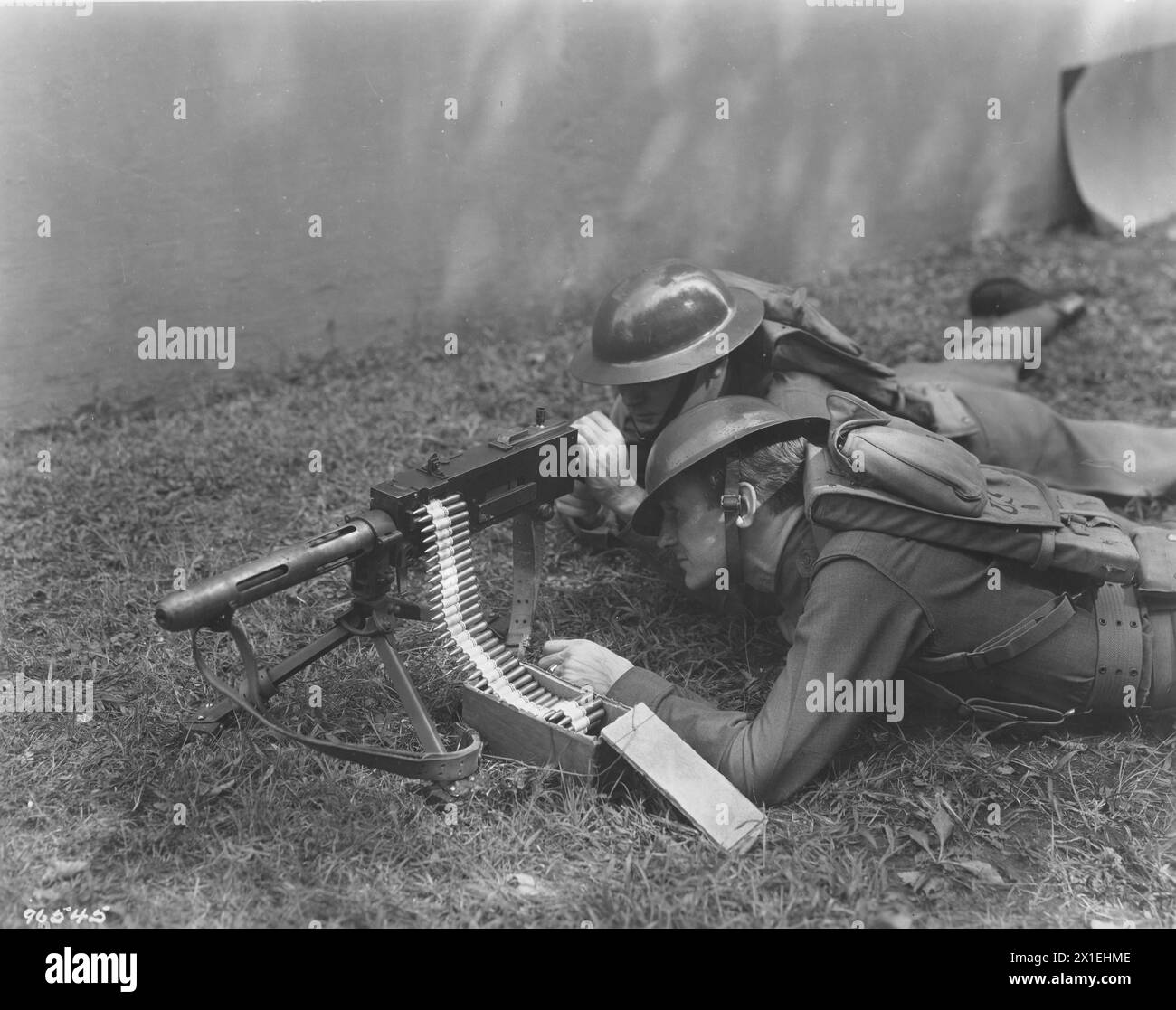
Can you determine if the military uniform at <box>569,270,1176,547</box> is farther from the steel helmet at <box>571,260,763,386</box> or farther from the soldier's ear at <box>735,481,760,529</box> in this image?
the soldier's ear at <box>735,481,760,529</box>

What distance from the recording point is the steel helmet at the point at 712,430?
14.4ft

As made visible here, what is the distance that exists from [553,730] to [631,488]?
1.42m

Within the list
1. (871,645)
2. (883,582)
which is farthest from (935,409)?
(871,645)

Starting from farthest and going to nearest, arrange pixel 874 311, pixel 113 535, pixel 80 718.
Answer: pixel 874 311
pixel 113 535
pixel 80 718

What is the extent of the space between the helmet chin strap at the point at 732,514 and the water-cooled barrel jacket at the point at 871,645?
183 mm

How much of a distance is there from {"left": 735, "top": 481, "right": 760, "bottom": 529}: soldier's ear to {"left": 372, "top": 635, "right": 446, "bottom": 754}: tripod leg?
58.1 inches

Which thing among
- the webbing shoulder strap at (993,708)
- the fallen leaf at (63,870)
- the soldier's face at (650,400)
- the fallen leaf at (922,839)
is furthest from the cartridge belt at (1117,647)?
the fallen leaf at (63,870)

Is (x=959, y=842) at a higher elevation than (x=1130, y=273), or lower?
lower

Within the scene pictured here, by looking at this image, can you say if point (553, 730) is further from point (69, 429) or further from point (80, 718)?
point (69, 429)

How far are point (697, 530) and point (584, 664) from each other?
2.57 ft

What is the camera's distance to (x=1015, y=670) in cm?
446

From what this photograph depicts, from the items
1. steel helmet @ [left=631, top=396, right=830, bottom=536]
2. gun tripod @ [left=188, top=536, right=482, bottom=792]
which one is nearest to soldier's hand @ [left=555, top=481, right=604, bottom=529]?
steel helmet @ [left=631, top=396, right=830, bottom=536]

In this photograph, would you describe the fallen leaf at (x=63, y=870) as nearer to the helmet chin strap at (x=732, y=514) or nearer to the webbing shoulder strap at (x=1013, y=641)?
the helmet chin strap at (x=732, y=514)
